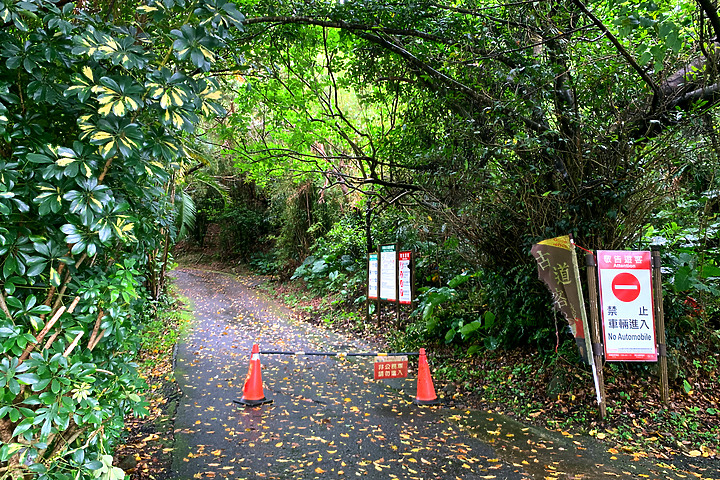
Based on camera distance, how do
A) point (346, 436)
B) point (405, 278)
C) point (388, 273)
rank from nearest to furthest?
point (346, 436)
point (405, 278)
point (388, 273)

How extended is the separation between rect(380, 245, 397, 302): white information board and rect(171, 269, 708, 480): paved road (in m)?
2.09

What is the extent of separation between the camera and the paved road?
14.6ft

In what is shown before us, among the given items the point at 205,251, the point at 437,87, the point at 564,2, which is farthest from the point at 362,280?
the point at 205,251

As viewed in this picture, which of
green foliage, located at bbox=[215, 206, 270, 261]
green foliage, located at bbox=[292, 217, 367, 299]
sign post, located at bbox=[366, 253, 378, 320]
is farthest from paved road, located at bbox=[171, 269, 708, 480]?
green foliage, located at bbox=[215, 206, 270, 261]

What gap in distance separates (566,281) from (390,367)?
2.67 m

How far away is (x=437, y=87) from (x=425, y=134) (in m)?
Answer: 1.27

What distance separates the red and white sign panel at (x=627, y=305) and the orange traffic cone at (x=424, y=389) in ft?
7.84

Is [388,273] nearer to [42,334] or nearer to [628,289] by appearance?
[628,289]

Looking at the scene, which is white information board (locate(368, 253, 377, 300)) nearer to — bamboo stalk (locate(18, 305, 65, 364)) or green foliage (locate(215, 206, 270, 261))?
bamboo stalk (locate(18, 305, 65, 364))

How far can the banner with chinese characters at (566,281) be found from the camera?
565 centimetres

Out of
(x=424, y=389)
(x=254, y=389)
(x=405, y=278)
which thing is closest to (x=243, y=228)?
(x=405, y=278)

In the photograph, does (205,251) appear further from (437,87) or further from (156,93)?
(156,93)

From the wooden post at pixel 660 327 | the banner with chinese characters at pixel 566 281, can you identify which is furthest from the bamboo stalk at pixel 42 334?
the wooden post at pixel 660 327

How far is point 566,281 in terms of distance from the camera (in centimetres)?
586
